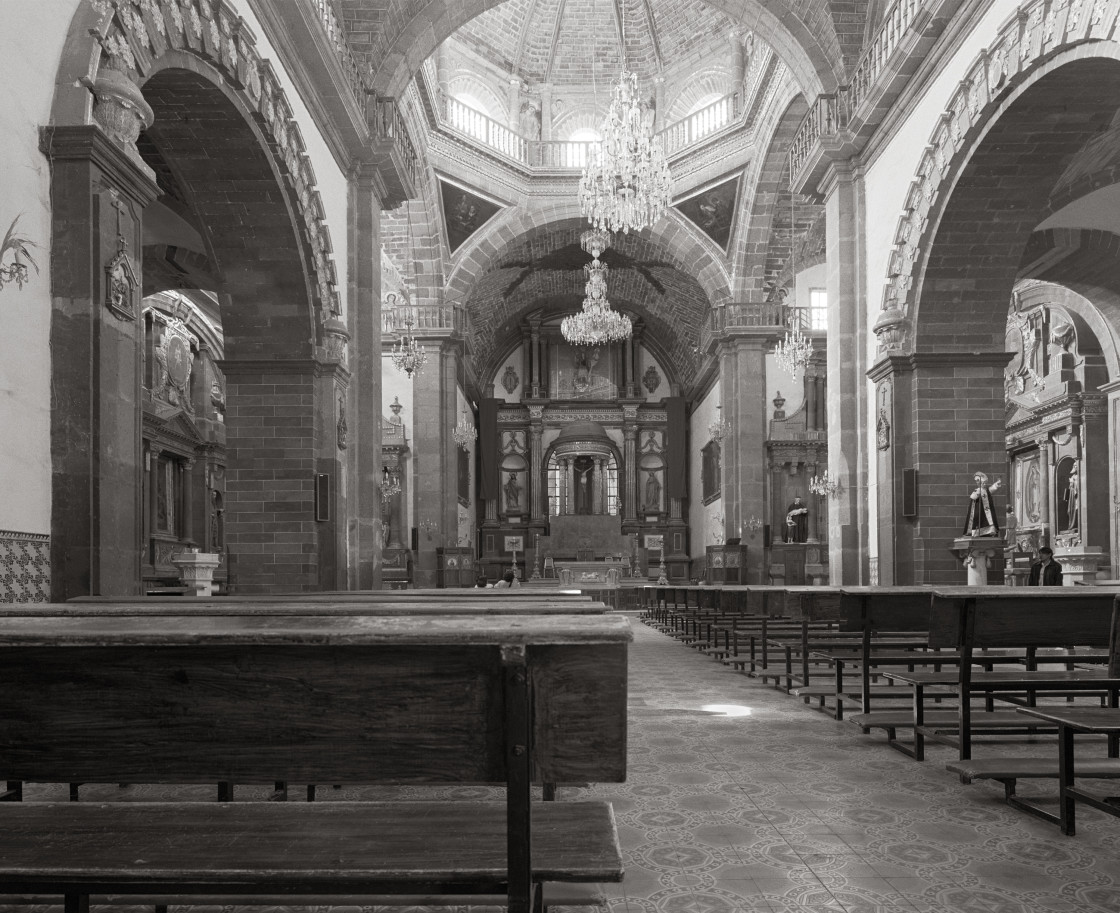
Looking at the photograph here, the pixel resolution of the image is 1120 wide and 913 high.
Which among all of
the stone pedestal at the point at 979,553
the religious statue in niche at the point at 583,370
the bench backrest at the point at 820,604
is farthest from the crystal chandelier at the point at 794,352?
the religious statue in niche at the point at 583,370

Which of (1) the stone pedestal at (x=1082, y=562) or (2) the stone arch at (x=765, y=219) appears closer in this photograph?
(1) the stone pedestal at (x=1082, y=562)

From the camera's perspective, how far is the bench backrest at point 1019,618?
170 inches

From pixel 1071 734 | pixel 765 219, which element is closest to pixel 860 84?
pixel 765 219

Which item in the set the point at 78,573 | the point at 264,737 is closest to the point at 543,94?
the point at 78,573

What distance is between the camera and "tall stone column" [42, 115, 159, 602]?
20.1ft

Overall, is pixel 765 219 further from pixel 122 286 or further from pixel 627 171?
pixel 122 286

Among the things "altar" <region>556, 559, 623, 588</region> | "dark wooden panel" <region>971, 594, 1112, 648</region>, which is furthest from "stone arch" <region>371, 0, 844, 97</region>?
"altar" <region>556, 559, 623, 588</region>

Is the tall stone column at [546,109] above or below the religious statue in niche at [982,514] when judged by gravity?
above


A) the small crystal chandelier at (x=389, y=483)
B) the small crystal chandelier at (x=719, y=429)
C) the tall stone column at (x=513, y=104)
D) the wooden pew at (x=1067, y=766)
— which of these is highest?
the tall stone column at (x=513, y=104)

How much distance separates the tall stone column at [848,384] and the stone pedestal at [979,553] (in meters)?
2.19

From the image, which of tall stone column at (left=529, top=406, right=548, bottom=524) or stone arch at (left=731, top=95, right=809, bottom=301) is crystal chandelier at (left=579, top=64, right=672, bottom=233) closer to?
→ stone arch at (left=731, top=95, right=809, bottom=301)

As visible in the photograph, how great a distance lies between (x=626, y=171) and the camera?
56.3ft

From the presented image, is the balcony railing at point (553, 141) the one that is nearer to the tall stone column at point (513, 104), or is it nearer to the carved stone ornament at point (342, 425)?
the tall stone column at point (513, 104)

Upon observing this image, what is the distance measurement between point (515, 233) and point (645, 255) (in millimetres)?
5800
